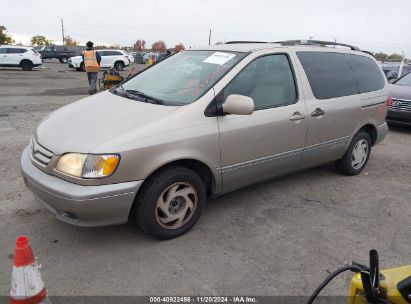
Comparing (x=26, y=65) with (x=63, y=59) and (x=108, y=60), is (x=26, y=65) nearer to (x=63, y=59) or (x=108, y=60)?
(x=108, y=60)

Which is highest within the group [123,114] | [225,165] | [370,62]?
[370,62]

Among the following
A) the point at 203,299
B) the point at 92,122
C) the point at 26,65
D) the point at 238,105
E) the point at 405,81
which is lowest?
the point at 203,299

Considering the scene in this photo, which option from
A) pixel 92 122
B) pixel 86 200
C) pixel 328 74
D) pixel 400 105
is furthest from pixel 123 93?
pixel 400 105

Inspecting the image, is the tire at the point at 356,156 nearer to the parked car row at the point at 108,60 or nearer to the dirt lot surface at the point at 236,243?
the dirt lot surface at the point at 236,243

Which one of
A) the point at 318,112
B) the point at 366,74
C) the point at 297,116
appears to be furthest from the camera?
the point at 366,74

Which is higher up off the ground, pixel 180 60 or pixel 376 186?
pixel 180 60

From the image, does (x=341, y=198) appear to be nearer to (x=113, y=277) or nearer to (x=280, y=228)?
(x=280, y=228)

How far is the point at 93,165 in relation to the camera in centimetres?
268

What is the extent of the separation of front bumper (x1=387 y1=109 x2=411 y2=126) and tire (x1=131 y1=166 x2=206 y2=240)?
6.43m

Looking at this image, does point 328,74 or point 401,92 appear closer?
point 328,74

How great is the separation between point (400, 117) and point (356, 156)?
388 cm

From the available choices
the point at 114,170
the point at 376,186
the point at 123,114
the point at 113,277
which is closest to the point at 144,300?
the point at 113,277

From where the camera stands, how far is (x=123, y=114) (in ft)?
10.3

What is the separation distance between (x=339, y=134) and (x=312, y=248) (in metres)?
1.82
